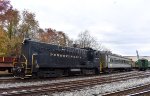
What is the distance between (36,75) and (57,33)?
6491cm

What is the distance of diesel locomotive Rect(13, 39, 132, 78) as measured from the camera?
22594 millimetres

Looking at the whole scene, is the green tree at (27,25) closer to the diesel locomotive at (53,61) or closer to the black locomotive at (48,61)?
the diesel locomotive at (53,61)

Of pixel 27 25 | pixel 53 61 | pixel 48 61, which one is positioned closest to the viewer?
pixel 48 61

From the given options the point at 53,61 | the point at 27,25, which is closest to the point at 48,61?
the point at 53,61

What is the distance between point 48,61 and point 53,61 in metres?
0.71

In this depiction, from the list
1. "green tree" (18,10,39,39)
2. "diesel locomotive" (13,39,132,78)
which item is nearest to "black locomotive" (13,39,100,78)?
"diesel locomotive" (13,39,132,78)

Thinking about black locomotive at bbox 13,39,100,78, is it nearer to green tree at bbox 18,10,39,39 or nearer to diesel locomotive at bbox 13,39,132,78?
diesel locomotive at bbox 13,39,132,78

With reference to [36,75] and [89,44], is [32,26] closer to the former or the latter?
[36,75]

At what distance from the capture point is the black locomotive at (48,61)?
887 inches

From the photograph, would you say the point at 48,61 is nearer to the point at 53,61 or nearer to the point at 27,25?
the point at 53,61

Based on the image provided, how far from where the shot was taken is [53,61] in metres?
25.2

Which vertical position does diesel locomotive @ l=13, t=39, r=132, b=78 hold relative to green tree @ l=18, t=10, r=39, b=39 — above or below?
below

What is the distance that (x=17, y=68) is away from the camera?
22.3 metres

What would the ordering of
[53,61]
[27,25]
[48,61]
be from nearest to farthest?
[48,61] < [53,61] < [27,25]
